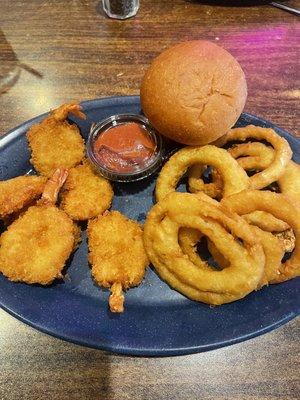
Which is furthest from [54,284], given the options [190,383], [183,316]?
[190,383]

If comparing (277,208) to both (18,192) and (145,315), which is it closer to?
(145,315)

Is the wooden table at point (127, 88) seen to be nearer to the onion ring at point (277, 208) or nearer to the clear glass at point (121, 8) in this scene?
the clear glass at point (121, 8)

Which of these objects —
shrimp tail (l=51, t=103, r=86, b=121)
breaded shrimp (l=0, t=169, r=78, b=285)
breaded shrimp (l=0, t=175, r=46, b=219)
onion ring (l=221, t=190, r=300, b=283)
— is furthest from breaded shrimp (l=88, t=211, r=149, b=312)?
shrimp tail (l=51, t=103, r=86, b=121)

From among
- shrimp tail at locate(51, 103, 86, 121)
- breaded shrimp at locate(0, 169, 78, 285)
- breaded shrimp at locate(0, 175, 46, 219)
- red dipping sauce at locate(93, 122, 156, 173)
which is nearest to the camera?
breaded shrimp at locate(0, 169, 78, 285)

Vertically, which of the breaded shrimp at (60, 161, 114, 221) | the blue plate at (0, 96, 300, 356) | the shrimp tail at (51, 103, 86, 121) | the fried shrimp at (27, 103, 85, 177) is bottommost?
the blue plate at (0, 96, 300, 356)

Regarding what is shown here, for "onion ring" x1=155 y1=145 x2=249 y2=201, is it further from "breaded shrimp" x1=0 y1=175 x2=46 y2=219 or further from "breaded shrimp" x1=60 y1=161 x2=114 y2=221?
"breaded shrimp" x1=0 y1=175 x2=46 y2=219

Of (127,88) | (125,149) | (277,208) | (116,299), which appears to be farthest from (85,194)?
(127,88)
